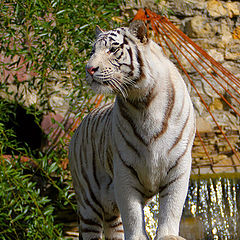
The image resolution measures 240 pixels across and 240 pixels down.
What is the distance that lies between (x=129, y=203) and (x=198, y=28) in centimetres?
399

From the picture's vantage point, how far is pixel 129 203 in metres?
1.92

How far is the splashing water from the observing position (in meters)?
3.81

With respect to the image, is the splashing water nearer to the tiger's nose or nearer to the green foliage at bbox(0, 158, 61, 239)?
the green foliage at bbox(0, 158, 61, 239)

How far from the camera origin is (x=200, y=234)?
3777mm

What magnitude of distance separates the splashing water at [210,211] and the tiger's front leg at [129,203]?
1.89 m

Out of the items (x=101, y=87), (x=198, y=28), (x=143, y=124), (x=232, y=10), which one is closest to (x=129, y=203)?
(x=143, y=124)

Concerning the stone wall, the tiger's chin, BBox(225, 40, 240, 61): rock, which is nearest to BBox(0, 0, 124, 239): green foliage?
the tiger's chin

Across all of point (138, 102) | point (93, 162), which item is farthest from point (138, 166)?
point (93, 162)

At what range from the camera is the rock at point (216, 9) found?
566 centimetres

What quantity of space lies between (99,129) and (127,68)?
0.59 m

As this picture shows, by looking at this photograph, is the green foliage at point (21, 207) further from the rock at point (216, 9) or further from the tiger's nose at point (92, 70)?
the rock at point (216, 9)

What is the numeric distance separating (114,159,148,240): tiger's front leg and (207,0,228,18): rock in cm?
407

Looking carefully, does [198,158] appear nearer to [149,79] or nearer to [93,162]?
[93,162]

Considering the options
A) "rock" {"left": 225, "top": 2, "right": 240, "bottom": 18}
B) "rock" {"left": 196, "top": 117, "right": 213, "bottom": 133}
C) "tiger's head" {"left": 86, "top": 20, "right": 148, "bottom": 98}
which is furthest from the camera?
"rock" {"left": 225, "top": 2, "right": 240, "bottom": 18}
